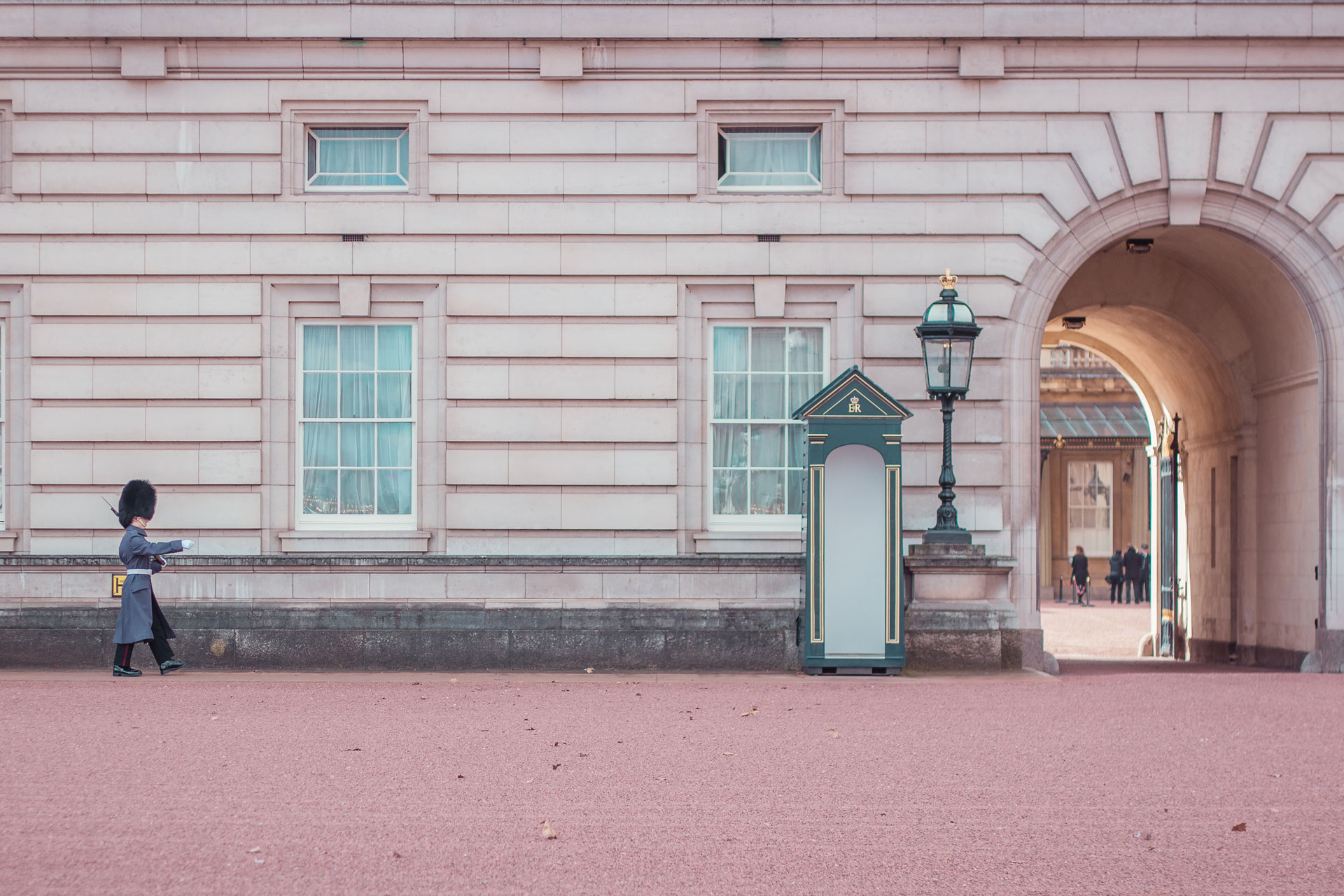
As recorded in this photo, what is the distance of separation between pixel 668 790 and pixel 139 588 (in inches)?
253

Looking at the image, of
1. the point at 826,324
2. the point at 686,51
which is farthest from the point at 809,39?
the point at 826,324

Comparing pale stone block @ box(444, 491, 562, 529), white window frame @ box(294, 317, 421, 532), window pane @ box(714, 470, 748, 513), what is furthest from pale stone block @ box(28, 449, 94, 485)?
window pane @ box(714, 470, 748, 513)

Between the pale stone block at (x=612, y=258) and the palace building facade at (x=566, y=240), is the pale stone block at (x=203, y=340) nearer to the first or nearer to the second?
the palace building facade at (x=566, y=240)

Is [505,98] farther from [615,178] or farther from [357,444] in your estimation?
[357,444]

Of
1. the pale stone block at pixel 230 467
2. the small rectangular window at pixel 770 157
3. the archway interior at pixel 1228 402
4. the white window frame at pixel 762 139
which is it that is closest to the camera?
the pale stone block at pixel 230 467

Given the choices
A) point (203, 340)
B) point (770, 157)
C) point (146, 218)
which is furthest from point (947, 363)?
point (146, 218)

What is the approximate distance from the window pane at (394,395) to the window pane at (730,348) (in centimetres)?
285

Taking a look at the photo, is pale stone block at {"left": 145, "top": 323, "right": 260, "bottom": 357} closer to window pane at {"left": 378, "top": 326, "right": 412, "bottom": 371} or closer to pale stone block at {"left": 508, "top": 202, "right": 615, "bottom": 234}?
window pane at {"left": 378, "top": 326, "right": 412, "bottom": 371}

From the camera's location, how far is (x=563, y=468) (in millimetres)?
13219

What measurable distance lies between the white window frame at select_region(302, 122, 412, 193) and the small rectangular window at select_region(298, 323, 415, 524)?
4.04 ft

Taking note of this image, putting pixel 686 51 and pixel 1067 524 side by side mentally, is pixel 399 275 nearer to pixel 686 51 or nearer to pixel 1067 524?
pixel 686 51

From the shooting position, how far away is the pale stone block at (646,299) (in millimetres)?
13266

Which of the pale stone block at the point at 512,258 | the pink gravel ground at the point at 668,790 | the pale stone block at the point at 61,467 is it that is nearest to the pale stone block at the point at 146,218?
the pale stone block at the point at 61,467

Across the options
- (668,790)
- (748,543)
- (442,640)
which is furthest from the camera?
(748,543)
